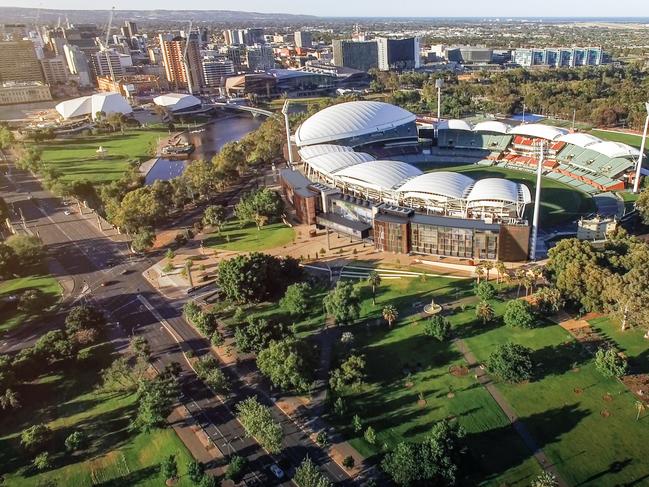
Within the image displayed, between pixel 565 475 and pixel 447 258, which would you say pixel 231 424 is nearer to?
pixel 565 475

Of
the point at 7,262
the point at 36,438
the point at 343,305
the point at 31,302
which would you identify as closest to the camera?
the point at 36,438

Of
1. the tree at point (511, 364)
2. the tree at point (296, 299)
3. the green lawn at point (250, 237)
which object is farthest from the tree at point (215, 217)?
the tree at point (511, 364)

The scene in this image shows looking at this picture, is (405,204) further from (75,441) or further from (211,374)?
(75,441)

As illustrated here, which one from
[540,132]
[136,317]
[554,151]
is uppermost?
[540,132]

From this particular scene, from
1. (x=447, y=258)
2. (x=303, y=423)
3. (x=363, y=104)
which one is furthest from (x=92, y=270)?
(x=363, y=104)

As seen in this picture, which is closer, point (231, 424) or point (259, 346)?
point (231, 424)

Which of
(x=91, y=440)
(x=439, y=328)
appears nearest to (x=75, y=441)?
(x=91, y=440)
